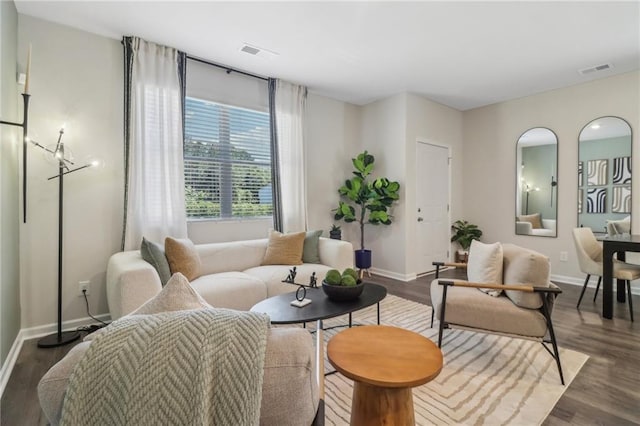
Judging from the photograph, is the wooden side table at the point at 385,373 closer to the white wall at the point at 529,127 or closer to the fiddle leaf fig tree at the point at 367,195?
the fiddle leaf fig tree at the point at 367,195

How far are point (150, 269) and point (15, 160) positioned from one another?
1.42 metres

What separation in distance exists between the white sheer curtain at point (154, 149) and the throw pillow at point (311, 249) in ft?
4.26

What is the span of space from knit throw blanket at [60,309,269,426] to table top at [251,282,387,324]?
3.80 feet

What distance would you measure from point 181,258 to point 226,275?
1.44 feet

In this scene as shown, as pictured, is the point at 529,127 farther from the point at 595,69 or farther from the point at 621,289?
the point at 621,289

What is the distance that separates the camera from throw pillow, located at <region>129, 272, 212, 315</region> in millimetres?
847

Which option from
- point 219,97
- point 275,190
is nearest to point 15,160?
point 219,97

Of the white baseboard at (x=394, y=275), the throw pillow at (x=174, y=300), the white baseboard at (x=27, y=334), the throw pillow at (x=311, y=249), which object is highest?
the throw pillow at (x=174, y=300)

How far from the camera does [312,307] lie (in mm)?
2010

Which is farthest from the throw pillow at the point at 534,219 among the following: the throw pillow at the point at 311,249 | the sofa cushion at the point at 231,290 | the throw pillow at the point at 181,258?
the throw pillow at the point at 181,258

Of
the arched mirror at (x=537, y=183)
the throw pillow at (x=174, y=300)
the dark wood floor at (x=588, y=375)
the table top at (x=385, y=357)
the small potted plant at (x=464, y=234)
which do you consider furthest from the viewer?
the small potted plant at (x=464, y=234)

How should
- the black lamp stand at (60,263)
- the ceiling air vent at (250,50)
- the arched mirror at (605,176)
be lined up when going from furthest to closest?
the arched mirror at (605,176) → the ceiling air vent at (250,50) → the black lamp stand at (60,263)

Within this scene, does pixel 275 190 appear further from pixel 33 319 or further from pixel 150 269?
pixel 33 319

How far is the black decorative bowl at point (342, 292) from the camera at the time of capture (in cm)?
206
